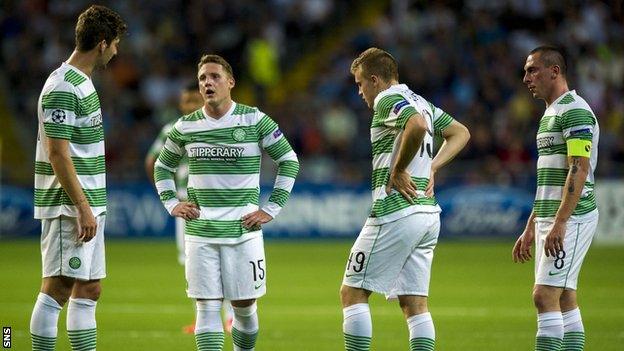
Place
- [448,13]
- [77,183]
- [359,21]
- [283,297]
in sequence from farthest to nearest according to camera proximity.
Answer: [359,21] < [448,13] < [283,297] < [77,183]

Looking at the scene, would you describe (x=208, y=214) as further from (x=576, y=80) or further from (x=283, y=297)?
(x=576, y=80)

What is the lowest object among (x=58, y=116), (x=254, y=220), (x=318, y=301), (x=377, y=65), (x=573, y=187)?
(x=318, y=301)

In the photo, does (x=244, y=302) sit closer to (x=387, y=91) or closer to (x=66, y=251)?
(x=66, y=251)

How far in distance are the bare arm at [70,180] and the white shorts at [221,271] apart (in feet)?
2.72

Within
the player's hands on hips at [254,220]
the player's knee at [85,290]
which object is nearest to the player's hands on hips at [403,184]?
the player's hands on hips at [254,220]

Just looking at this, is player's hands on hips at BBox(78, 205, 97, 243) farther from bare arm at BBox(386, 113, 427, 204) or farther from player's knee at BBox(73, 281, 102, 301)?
bare arm at BBox(386, 113, 427, 204)

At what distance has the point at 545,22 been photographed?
78.2 feet

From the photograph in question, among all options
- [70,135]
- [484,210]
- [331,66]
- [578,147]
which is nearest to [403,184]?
[578,147]

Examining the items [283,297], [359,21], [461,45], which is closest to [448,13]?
[461,45]

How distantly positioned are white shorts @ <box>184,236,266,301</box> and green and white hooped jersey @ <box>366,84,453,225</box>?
930 millimetres

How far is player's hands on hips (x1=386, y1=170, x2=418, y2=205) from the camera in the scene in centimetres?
768

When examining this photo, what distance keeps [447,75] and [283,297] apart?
33.6ft

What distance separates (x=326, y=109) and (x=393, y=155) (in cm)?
1491

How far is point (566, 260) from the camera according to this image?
26.1 feet
